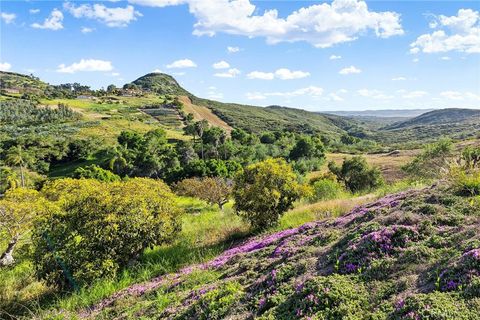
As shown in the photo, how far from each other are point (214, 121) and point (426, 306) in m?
158

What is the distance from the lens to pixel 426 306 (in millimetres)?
3908

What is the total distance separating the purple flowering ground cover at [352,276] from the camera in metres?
4.27

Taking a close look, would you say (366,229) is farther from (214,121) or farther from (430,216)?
(214,121)

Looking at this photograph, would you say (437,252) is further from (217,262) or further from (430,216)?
(217,262)

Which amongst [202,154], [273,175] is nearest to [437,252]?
[273,175]

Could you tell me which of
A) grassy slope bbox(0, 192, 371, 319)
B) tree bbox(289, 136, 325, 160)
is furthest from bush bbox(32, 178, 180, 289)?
tree bbox(289, 136, 325, 160)

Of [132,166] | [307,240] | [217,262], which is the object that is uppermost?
[307,240]

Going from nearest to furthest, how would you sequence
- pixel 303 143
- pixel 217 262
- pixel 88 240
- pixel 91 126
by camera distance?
pixel 217 262 < pixel 88 240 < pixel 303 143 < pixel 91 126

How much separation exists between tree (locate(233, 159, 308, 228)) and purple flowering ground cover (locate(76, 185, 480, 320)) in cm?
332

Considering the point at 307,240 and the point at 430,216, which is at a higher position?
the point at 430,216

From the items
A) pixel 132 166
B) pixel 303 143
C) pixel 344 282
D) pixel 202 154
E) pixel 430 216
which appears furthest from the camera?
pixel 303 143

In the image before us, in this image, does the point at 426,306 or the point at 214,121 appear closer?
the point at 426,306

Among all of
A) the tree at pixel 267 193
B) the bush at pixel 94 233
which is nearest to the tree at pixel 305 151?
the tree at pixel 267 193

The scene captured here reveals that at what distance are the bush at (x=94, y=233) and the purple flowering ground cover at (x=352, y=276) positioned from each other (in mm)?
1813
